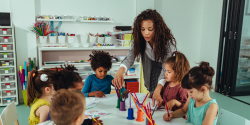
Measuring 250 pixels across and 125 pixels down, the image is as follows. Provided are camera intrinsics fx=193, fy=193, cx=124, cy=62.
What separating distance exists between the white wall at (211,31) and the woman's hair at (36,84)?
11.3 ft

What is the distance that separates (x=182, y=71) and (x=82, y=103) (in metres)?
0.91

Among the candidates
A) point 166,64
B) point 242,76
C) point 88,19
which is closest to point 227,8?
point 242,76

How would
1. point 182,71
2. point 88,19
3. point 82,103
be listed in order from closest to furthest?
point 82,103, point 182,71, point 88,19

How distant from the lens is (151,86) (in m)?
1.89

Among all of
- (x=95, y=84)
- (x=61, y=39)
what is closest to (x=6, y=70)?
(x=61, y=39)

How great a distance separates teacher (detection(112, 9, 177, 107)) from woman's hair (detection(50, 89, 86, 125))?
661 mm

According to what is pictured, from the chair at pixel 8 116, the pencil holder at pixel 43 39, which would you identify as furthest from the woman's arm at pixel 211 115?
the pencil holder at pixel 43 39

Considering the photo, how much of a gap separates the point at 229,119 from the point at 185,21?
3.16 meters

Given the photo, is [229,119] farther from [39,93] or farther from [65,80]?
[39,93]

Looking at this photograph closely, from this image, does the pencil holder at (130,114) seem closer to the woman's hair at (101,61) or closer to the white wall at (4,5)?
the woman's hair at (101,61)

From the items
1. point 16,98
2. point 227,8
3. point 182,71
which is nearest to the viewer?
point 182,71

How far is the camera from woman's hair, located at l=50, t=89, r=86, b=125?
0.91 meters

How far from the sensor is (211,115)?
45.5 inches

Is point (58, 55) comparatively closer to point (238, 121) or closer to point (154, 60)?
point (154, 60)
